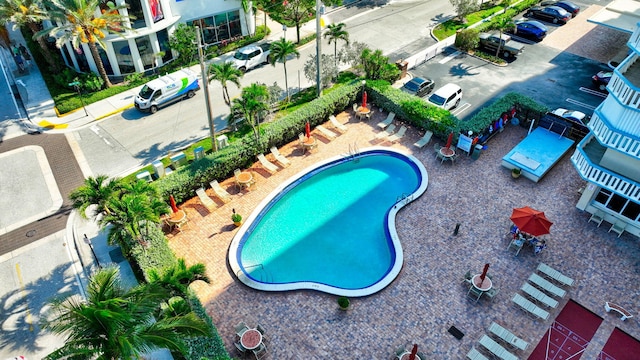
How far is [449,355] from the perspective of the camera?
20.0m

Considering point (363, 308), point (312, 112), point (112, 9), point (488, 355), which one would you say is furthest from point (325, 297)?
point (112, 9)

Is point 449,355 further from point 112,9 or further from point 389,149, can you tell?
point 112,9

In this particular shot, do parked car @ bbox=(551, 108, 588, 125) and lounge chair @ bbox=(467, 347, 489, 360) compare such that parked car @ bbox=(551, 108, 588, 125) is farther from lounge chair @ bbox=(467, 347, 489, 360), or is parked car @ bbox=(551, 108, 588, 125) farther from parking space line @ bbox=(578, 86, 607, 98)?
lounge chair @ bbox=(467, 347, 489, 360)

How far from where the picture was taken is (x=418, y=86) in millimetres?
36000

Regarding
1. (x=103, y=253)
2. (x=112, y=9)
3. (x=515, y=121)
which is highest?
(x=112, y=9)

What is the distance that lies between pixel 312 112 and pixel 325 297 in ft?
50.3

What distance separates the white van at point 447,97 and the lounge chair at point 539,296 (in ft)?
53.0

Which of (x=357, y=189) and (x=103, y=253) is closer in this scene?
(x=103, y=253)

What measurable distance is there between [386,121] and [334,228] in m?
11.7

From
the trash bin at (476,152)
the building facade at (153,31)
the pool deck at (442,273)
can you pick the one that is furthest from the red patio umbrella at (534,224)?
the building facade at (153,31)

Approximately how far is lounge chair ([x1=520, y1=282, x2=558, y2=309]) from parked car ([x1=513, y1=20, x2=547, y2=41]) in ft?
103

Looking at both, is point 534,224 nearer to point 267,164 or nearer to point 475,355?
point 475,355

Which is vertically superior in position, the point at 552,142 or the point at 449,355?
the point at 552,142

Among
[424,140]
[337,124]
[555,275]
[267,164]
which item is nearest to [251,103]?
[267,164]
